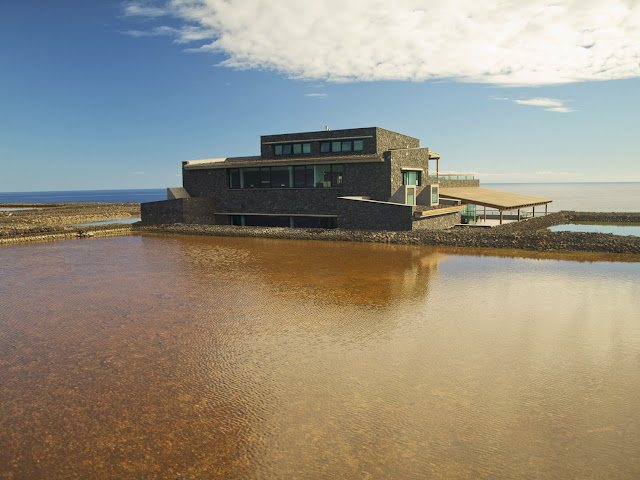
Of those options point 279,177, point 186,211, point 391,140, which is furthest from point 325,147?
point 186,211

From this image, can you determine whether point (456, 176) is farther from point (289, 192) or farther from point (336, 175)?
point (289, 192)

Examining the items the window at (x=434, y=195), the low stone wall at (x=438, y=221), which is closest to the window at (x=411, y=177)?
the window at (x=434, y=195)

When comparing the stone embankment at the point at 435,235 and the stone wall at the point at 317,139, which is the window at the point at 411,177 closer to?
the stone wall at the point at 317,139

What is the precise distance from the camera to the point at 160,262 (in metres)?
24.4

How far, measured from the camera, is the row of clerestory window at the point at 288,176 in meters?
36.1

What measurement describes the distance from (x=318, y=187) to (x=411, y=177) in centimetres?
898

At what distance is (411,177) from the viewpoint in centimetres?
3844

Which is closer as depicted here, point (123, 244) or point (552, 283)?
point (552, 283)

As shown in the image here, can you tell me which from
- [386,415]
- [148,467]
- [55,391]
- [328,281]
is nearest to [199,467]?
[148,467]

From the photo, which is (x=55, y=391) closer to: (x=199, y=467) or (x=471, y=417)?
(x=199, y=467)

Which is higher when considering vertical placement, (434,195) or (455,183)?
(455,183)

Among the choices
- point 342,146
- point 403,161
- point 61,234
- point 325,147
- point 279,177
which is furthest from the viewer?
point 279,177

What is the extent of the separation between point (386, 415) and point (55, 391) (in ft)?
23.0

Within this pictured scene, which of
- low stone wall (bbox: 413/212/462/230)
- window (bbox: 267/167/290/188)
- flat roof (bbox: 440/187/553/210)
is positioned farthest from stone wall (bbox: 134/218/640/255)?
flat roof (bbox: 440/187/553/210)
